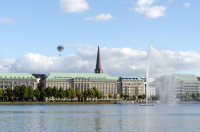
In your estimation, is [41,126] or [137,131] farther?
[41,126]

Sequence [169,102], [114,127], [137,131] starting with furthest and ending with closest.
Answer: [169,102], [114,127], [137,131]

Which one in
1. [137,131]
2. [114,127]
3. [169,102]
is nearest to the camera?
[137,131]

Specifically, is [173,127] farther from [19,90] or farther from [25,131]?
[19,90]

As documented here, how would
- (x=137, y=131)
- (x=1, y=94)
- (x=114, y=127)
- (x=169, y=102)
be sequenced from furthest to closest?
1. (x=169, y=102)
2. (x=1, y=94)
3. (x=114, y=127)
4. (x=137, y=131)

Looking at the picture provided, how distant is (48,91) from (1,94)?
65.2 ft

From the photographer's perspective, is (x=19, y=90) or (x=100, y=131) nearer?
(x=100, y=131)

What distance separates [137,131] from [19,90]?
13215 cm

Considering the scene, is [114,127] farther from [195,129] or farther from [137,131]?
[195,129]

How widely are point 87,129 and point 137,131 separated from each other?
21.2ft

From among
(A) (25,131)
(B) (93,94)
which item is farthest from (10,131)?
(B) (93,94)

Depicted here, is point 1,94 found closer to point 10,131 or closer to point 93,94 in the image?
point 93,94

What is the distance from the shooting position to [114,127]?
176ft

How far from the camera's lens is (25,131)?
49625 mm

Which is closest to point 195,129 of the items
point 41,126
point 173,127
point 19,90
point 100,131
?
point 173,127
